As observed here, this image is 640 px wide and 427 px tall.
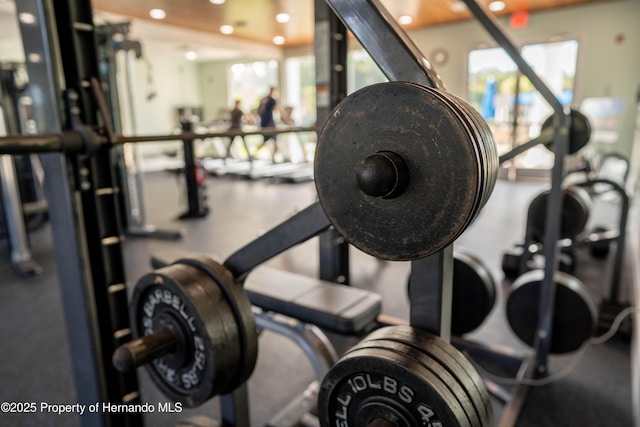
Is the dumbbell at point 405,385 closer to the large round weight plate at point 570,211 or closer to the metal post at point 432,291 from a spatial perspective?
the metal post at point 432,291

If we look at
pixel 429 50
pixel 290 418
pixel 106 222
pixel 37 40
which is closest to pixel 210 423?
pixel 290 418

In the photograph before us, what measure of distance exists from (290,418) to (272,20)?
569 cm

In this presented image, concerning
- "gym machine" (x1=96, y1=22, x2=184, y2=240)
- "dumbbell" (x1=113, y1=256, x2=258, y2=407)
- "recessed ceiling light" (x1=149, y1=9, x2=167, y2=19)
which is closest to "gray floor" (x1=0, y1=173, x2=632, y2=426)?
"gym machine" (x1=96, y1=22, x2=184, y2=240)

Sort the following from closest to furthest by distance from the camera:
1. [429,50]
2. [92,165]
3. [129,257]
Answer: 1. [92,165]
2. [129,257]
3. [429,50]

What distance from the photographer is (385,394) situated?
1.96ft

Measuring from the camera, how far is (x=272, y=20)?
20.0 ft

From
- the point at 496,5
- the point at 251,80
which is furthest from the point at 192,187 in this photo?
the point at 251,80

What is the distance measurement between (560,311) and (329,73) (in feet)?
4.70

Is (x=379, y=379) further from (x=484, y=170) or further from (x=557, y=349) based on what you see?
(x=557, y=349)

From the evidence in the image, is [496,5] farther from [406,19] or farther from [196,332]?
[196,332]

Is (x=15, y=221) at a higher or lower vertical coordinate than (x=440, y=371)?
lower

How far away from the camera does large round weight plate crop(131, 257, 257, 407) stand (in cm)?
83

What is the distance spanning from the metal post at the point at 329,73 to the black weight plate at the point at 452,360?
1474mm

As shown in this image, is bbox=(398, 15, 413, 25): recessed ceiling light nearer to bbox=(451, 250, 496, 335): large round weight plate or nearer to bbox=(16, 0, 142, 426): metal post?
bbox=(451, 250, 496, 335): large round weight plate
